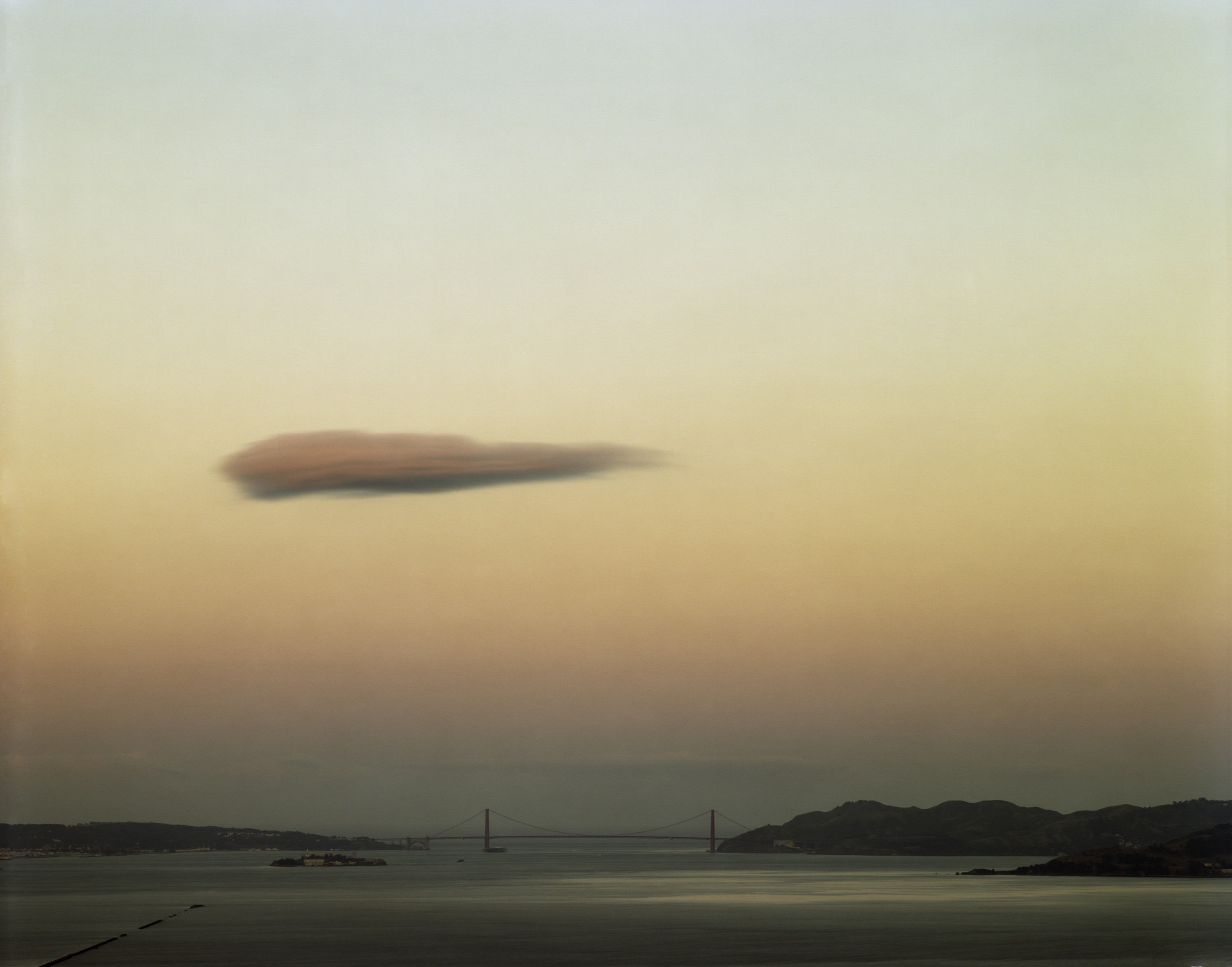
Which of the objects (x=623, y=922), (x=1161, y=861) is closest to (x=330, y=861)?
(x=1161, y=861)

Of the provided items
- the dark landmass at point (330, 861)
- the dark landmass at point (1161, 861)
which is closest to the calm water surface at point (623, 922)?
the dark landmass at point (1161, 861)

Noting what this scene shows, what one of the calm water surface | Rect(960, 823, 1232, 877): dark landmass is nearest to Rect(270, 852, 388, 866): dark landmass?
the calm water surface

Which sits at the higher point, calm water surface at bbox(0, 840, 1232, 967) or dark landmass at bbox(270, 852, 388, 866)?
calm water surface at bbox(0, 840, 1232, 967)

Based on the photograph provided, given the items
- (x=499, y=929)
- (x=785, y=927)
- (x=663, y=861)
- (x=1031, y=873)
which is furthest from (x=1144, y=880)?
(x=663, y=861)

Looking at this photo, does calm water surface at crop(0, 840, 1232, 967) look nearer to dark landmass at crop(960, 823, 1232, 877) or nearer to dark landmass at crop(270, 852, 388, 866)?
dark landmass at crop(960, 823, 1232, 877)

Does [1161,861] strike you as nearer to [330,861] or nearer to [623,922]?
[623,922]

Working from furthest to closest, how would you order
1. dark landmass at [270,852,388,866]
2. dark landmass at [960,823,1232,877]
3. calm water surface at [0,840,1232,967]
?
dark landmass at [270,852,388,866] < dark landmass at [960,823,1232,877] < calm water surface at [0,840,1232,967]

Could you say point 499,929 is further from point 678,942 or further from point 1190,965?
point 1190,965
